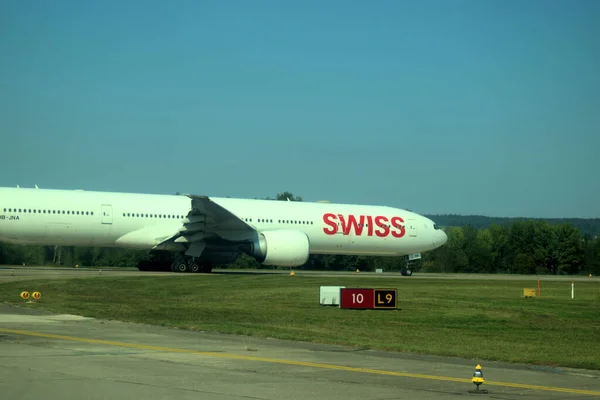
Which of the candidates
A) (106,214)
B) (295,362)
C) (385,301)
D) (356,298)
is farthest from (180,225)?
(295,362)

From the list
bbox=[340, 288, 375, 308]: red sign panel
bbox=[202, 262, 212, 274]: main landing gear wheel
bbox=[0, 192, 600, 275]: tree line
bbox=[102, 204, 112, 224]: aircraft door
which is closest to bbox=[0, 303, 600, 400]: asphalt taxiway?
bbox=[340, 288, 375, 308]: red sign panel

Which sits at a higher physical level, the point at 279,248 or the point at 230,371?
the point at 279,248

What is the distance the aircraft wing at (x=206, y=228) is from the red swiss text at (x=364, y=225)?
558 cm

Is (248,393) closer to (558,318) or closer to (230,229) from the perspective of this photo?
(558,318)

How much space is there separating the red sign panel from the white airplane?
1848 cm

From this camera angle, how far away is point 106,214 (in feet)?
138

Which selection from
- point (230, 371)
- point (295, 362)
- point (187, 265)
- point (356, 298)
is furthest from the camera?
point (187, 265)

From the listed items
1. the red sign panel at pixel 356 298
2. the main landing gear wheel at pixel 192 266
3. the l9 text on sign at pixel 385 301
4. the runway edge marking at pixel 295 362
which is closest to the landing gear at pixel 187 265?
the main landing gear wheel at pixel 192 266

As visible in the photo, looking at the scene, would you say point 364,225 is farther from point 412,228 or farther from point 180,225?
point 180,225

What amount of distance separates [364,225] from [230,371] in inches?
1430

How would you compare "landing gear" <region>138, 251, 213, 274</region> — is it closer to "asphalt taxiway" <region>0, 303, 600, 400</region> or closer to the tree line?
the tree line

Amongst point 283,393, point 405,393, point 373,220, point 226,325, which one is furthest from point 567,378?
point 373,220

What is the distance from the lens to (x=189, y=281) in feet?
111

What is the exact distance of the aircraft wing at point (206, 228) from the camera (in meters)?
41.9
